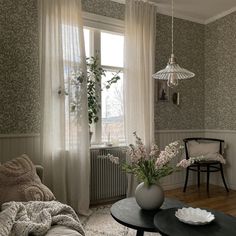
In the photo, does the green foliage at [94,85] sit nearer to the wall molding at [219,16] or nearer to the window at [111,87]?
the window at [111,87]

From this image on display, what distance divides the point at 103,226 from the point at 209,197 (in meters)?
1.83

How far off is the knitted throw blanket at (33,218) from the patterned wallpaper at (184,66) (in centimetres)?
280

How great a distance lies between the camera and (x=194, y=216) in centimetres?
181

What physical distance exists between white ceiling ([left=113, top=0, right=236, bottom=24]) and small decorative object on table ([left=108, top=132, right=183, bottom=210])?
8.90ft

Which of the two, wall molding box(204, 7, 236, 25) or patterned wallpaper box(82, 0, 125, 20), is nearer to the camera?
patterned wallpaper box(82, 0, 125, 20)

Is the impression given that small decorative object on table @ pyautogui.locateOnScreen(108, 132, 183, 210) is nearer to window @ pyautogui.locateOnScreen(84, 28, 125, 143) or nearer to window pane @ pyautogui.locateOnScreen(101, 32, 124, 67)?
Result: window @ pyautogui.locateOnScreen(84, 28, 125, 143)

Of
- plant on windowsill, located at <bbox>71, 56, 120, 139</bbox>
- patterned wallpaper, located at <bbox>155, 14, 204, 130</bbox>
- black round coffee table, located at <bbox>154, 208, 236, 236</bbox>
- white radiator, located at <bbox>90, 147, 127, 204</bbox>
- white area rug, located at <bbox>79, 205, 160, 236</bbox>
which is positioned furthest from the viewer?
patterned wallpaper, located at <bbox>155, 14, 204, 130</bbox>

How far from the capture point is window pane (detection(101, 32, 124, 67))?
396 centimetres

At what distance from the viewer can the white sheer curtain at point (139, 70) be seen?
382cm

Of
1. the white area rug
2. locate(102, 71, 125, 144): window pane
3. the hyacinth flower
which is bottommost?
the white area rug

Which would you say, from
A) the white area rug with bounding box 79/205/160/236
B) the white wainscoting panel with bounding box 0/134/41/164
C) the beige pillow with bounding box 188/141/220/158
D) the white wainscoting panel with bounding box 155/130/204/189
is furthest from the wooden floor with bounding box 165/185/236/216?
the white wainscoting panel with bounding box 0/134/41/164

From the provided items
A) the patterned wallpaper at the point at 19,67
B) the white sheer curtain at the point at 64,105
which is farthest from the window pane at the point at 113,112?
the patterned wallpaper at the point at 19,67

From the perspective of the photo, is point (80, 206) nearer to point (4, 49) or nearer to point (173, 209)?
point (173, 209)

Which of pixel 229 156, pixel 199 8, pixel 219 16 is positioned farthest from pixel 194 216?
pixel 219 16
